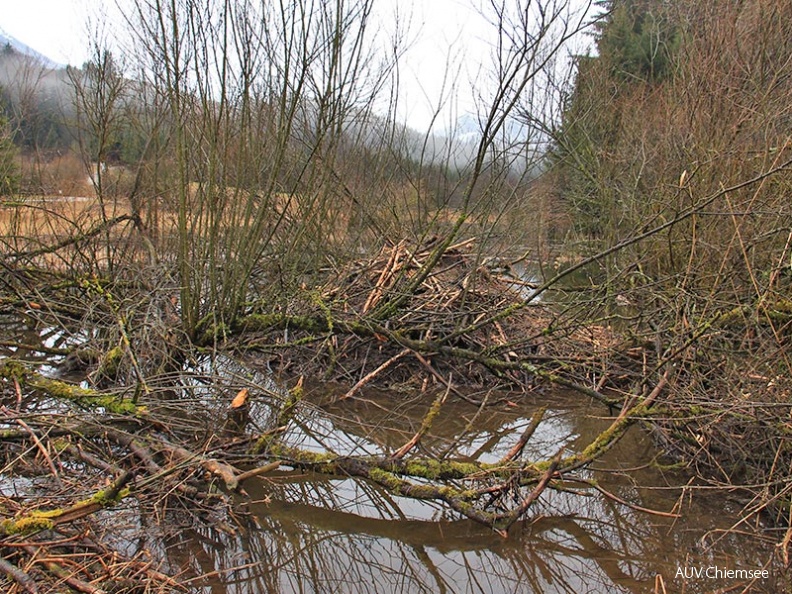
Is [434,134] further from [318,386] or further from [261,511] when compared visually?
[261,511]

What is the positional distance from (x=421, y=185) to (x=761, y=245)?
183 inches

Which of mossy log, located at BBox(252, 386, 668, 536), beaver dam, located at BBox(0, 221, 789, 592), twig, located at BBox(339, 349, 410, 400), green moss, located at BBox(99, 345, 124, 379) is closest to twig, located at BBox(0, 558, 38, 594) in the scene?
beaver dam, located at BBox(0, 221, 789, 592)

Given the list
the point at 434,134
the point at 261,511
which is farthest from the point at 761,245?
the point at 261,511

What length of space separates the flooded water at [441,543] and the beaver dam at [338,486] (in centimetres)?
1

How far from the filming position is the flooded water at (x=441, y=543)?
11.7ft

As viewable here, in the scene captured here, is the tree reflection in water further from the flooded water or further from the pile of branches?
the pile of branches

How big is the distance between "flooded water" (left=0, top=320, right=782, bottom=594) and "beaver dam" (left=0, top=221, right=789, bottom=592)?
1 cm

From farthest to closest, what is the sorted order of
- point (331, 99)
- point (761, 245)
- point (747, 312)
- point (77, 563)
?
point (761, 245), point (331, 99), point (747, 312), point (77, 563)

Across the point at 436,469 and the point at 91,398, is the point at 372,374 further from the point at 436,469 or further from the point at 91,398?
the point at 91,398

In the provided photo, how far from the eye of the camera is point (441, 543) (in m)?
3.92

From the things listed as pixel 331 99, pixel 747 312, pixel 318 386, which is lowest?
pixel 318 386

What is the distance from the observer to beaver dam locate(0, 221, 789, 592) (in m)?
3.43

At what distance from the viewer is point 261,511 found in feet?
13.8

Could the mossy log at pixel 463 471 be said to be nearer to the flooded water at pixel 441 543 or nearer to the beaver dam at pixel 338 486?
the beaver dam at pixel 338 486
